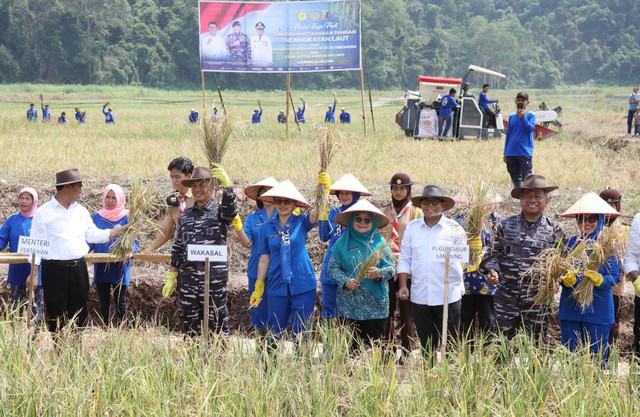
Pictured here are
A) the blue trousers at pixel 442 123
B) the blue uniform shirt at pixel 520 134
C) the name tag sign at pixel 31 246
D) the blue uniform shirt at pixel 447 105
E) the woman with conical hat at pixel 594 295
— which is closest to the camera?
the woman with conical hat at pixel 594 295

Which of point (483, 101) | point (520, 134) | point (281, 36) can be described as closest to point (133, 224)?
point (520, 134)

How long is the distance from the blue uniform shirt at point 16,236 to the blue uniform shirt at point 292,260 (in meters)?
2.30

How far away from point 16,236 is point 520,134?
5.86 m

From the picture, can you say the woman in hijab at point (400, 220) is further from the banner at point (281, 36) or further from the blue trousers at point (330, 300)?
the banner at point (281, 36)

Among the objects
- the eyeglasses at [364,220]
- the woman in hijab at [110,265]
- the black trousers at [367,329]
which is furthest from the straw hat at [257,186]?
the black trousers at [367,329]

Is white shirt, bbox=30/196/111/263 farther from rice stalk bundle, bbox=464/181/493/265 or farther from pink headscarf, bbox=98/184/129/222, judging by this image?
rice stalk bundle, bbox=464/181/493/265

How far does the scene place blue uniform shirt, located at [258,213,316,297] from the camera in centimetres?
560

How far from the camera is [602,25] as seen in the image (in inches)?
3450

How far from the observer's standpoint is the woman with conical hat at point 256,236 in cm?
588

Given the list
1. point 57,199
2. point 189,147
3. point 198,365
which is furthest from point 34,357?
point 189,147

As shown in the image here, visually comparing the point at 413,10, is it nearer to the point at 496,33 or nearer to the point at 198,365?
the point at 496,33

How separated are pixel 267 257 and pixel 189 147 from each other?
9.56 m

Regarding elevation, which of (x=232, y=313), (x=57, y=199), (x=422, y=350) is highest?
(x=57, y=199)

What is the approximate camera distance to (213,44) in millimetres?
17234
